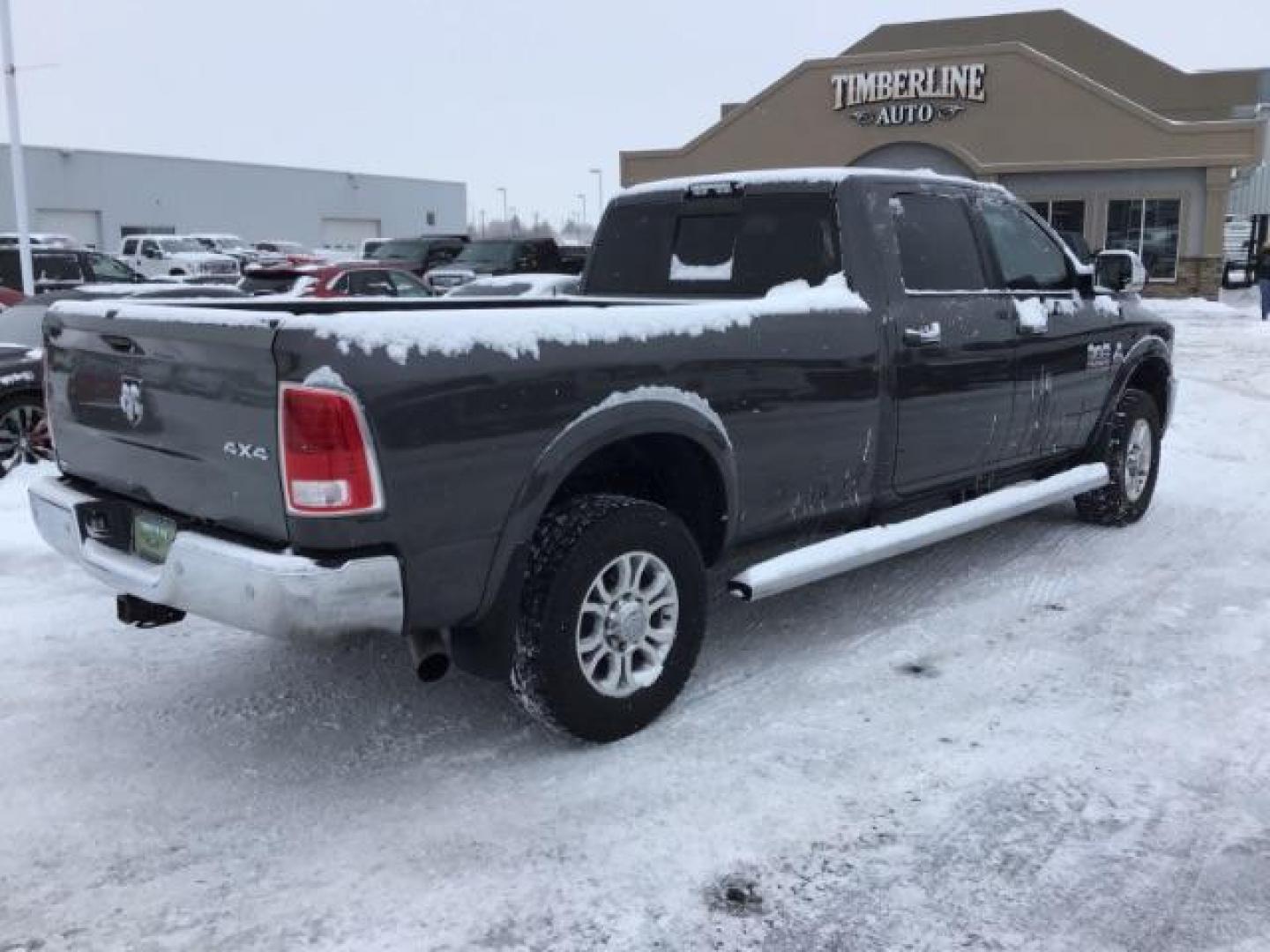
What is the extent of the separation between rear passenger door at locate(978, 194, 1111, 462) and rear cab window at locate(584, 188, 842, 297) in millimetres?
1158

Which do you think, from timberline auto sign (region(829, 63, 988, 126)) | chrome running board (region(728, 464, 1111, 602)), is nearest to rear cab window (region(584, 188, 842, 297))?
chrome running board (region(728, 464, 1111, 602))

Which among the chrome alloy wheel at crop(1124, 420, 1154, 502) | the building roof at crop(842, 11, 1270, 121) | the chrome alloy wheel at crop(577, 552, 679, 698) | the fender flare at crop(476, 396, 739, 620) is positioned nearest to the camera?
the fender flare at crop(476, 396, 739, 620)

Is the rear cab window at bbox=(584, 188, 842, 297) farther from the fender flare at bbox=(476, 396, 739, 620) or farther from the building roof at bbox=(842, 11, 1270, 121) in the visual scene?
the building roof at bbox=(842, 11, 1270, 121)

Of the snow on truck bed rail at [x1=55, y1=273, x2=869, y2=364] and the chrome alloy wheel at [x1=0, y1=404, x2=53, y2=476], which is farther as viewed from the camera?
the chrome alloy wheel at [x1=0, y1=404, x2=53, y2=476]

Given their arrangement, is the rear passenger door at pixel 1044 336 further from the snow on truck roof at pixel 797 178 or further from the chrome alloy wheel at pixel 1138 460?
the chrome alloy wheel at pixel 1138 460

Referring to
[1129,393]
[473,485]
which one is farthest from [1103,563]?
[473,485]

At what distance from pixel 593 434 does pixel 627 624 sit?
26.7 inches

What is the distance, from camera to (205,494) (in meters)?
3.55

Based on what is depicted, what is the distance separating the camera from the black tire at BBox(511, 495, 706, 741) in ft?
12.3

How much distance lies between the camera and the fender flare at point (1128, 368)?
6645mm

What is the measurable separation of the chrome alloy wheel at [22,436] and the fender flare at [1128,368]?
284 inches

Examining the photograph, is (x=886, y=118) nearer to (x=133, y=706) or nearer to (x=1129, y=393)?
(x=1129, y=393)

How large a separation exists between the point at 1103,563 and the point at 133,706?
473 centimetres

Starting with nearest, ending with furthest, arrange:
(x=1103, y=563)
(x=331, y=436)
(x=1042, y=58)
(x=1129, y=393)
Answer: (x=331, y=436), (x=1103, y=563), (x=1129, y=393), (x=1042, y=58)
